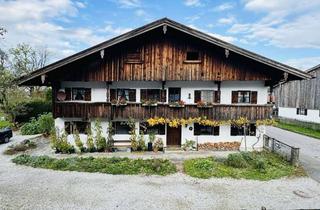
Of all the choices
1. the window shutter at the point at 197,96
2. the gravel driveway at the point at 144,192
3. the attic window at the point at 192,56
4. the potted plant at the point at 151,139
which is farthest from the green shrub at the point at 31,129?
the attic window at the point at 192,56

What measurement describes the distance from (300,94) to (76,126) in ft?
101

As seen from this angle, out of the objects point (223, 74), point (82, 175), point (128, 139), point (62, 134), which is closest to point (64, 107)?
point (62, 134)

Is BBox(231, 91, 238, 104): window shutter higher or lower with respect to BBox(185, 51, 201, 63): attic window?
lower

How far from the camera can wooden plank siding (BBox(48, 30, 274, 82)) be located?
2058 cm

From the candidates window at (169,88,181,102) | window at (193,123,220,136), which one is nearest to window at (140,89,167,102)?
window at (169,88,181,102)

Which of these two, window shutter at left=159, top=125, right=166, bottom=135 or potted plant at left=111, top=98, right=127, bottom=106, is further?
window shutter at left=159, top=125, right=166, bottom=135

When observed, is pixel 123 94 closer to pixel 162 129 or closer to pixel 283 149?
pixel 162 129

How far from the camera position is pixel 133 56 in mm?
20734

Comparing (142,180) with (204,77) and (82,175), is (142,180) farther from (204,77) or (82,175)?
(204,77)

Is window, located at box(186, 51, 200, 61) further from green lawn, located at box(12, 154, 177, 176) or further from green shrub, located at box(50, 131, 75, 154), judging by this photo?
green shrub, located at box(50, 131, 75, 154)

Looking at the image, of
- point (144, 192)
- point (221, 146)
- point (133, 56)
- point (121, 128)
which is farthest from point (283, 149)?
point (133, 56)

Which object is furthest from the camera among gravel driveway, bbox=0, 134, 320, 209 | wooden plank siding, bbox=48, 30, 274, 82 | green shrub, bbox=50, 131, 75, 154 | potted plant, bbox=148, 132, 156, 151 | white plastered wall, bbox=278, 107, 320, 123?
white plastered wall, bbox=278, 107, 320, 123

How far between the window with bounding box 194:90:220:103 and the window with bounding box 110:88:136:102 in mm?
4954

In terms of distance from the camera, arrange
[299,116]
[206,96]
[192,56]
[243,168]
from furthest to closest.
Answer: [299,116]
[206,96]
[192,56]
[243,168]
